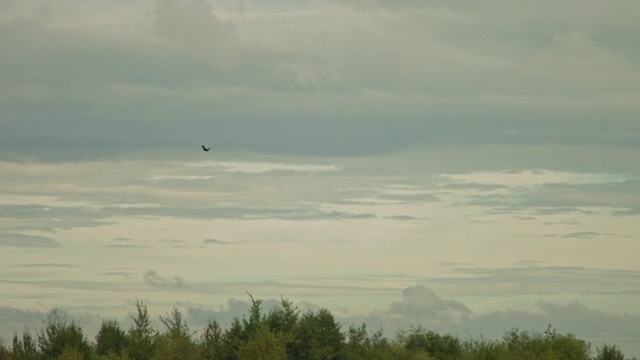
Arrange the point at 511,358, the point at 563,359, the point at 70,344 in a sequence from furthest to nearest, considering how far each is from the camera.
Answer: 1. the point at 70,344
2. the point at 563,359
3. the point at 511,358

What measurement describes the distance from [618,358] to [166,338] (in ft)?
114

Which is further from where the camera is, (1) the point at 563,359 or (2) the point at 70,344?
(2) the point at 70,344

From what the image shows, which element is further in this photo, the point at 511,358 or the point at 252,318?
the point at 252,318

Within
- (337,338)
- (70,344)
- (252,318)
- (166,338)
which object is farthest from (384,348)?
(70,344)

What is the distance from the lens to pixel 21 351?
4003 inches

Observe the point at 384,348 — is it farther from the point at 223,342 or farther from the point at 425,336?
the point at 223,342

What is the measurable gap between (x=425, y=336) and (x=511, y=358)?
1321 cm

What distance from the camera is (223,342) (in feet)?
297

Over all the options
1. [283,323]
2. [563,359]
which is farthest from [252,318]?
[563,359]

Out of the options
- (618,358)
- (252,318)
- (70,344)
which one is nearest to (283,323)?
(252,318)

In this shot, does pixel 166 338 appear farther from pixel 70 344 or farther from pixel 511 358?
pixel 511 358

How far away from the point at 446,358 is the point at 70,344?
31.1 m

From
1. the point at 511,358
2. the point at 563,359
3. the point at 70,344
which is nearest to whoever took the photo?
the point at 511,358

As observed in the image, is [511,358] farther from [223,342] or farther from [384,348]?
[223,342]
